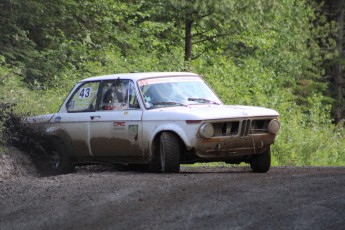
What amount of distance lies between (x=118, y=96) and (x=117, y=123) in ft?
1.84

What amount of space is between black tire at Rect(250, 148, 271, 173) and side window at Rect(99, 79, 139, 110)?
6.09 ft

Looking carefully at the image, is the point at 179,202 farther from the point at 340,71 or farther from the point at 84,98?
the point at 340,71

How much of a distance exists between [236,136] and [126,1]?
18.6m

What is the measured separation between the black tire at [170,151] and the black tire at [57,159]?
2213 mm

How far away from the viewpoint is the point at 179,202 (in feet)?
30.0

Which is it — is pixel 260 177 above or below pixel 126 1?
below

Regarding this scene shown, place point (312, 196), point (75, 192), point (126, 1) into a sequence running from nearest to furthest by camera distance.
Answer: point (312, 196)
point (75, 192)
point (126, 1)

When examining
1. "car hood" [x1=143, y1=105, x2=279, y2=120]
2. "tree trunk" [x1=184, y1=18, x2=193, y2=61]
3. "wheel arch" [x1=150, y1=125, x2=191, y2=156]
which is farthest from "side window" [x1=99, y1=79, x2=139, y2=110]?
"tree trunk" [x1=184, y1=18, x2=193, y2=61]

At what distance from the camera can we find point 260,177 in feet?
37.6

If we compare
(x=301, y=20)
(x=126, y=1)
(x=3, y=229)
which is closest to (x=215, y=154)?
(x=3, y=229)

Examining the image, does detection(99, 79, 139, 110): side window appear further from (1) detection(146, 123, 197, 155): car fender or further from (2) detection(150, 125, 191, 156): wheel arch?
(1) detection(146, 123, 197, 155): car fender

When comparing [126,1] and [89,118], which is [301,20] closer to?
[126,1]

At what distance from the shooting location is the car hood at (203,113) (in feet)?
40.8

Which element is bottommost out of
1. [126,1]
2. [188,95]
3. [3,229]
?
[3,229]
